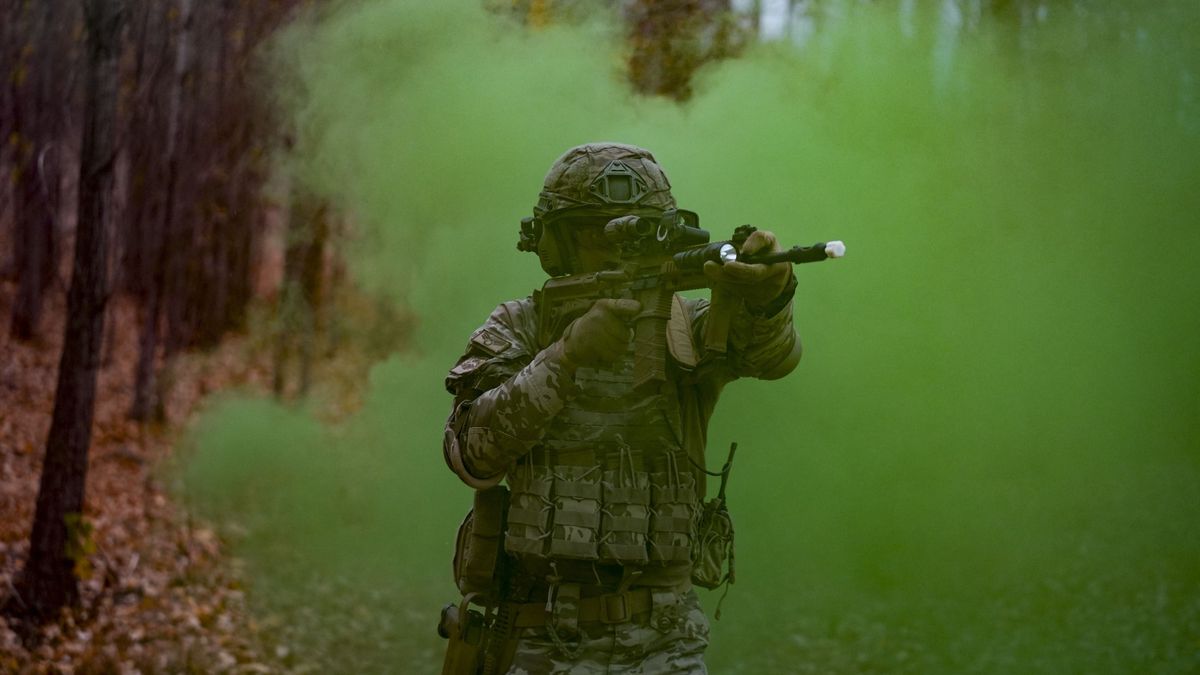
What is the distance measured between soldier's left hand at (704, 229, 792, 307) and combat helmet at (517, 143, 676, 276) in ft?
1.72

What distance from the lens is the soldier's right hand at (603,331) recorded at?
8.48ft

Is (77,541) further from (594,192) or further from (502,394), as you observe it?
(594,192)

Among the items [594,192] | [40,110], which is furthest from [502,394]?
[40,110]

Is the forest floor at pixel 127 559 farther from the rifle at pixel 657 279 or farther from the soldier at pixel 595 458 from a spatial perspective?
the rifle at pixel 657 279

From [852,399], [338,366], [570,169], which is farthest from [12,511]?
[338,366]

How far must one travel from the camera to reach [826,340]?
6.73 meters

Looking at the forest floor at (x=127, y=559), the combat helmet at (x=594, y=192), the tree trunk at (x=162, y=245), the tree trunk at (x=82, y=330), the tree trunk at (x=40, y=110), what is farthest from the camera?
the tree trunk at (x=162, y=245)

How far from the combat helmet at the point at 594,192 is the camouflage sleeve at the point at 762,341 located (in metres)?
0.34

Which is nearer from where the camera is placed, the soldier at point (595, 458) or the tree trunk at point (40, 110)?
the soldier at point (595, 458)

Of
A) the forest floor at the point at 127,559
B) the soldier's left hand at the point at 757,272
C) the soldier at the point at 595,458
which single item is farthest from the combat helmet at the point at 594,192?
the forest floor at the point at 127,559

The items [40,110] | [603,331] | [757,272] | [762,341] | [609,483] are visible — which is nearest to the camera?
[757,272]

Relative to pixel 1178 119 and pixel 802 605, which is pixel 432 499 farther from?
pixel 1178 119

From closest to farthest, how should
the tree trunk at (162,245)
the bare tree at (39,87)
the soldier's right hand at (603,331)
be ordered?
the soldier's right hand at (603,331)
the bare tree at (39,87)
the tree trunk at (162,245)

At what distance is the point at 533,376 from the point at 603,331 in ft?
0.79
